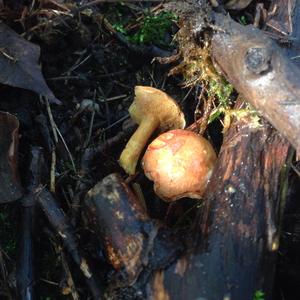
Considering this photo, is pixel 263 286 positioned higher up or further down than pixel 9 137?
further down

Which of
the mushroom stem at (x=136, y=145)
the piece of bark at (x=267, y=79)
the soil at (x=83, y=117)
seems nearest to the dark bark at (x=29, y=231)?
the soil at (x=83, y=117)

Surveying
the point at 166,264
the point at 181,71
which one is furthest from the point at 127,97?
the point at 166,264

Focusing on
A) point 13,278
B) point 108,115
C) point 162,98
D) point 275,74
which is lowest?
point 13,278

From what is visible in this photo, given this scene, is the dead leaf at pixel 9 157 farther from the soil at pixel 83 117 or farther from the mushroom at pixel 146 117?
the mushroom at pixel 146 117

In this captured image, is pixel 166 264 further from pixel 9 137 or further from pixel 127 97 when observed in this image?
pixel 127 97

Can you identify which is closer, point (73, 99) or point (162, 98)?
point (162, 98)

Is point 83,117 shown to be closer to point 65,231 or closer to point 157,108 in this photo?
point 157,108
